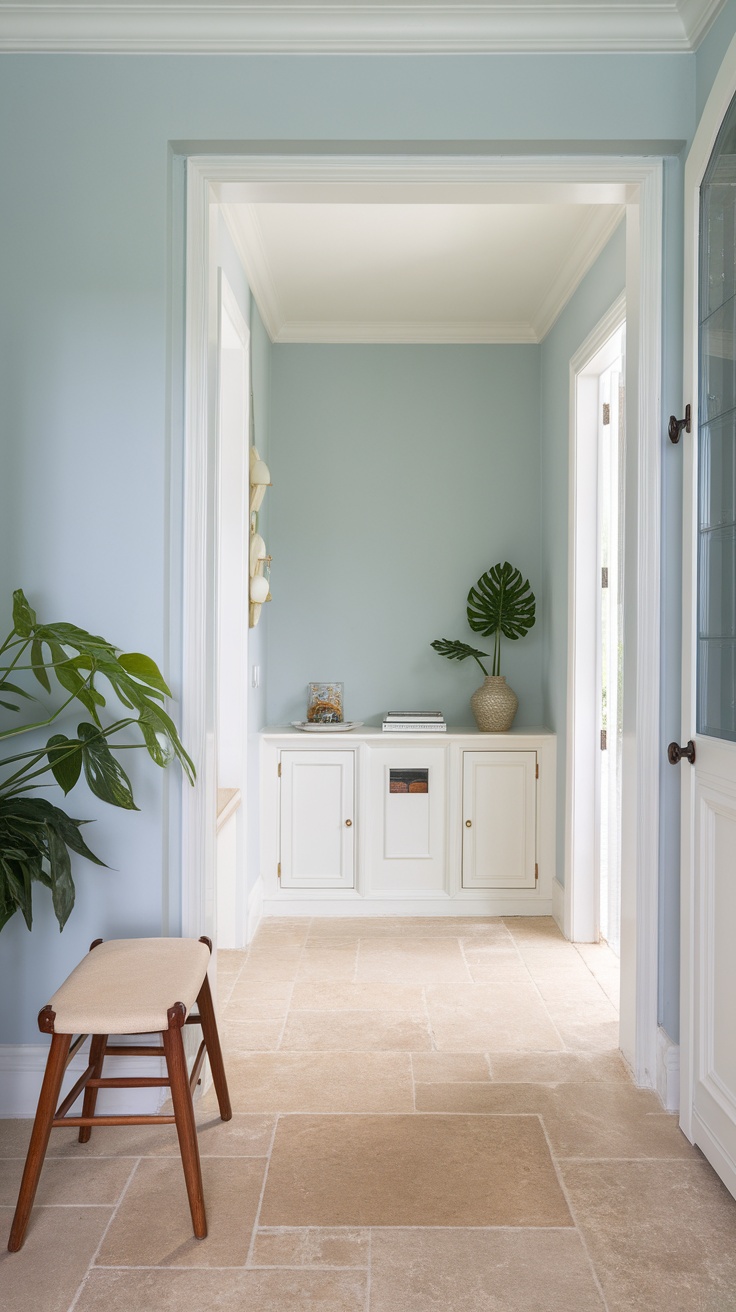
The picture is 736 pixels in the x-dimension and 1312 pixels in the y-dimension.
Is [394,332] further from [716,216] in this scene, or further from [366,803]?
[716,216]

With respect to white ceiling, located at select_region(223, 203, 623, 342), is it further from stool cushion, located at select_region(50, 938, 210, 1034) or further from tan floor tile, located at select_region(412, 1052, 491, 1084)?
tan floor tile, located at select_region(412, 1052, 491, 1084)

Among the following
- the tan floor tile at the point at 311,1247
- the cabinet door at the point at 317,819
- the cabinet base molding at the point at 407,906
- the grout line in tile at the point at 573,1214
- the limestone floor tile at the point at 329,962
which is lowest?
the tan floor tile at the point at 311,1247

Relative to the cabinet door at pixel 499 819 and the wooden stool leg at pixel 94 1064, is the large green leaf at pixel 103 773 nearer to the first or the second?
the wooden stool leg at pixel 94 1064

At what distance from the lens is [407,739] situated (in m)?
4.14

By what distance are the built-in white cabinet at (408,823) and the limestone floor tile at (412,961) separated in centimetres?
40

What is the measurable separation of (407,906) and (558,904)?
2.19 feet

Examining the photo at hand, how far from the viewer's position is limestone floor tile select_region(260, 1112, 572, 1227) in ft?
6.27

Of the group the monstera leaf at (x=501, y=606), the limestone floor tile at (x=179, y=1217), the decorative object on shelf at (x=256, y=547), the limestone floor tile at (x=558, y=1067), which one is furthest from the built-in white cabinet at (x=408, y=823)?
the limestone floor tile at (x=179, y=1217)

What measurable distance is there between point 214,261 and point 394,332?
7.06ft

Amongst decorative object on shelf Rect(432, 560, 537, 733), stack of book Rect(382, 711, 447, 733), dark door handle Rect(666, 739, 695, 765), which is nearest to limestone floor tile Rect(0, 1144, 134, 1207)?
dark door handle Rect(666, 739, 695, 765)

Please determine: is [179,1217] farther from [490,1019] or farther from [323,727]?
[323,727]

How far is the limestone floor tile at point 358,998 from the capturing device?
9.98 ft

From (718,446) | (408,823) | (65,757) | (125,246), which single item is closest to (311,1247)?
(65,757)

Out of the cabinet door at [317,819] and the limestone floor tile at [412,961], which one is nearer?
the limestone floor tile at [412,961]
